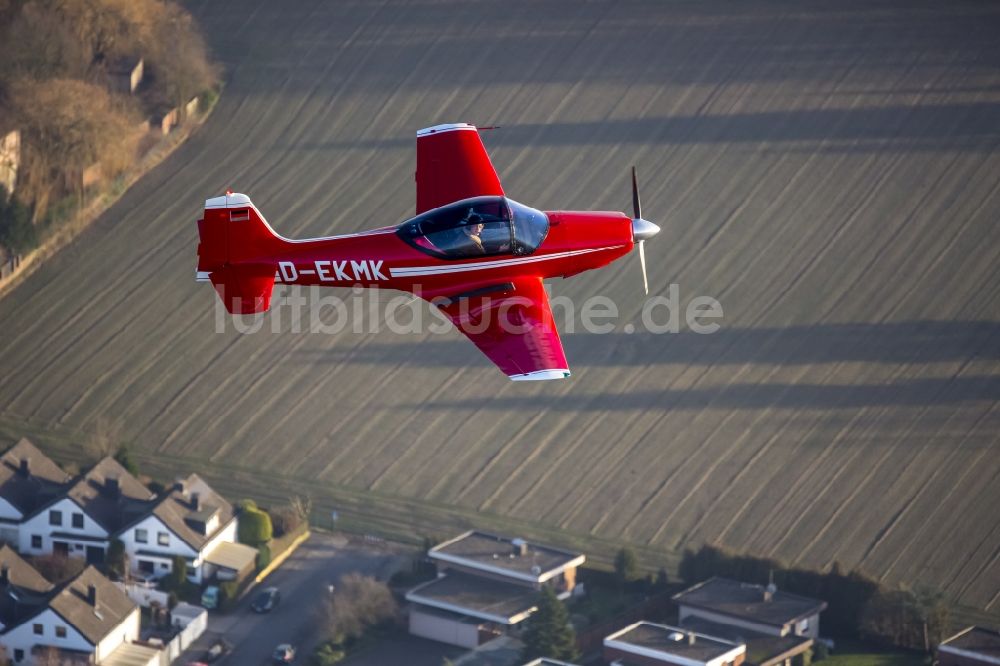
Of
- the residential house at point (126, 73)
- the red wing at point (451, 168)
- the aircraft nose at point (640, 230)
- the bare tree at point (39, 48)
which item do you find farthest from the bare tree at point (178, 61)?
the aircraft nose at point (640, 230)

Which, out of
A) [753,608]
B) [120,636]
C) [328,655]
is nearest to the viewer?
[328,655]

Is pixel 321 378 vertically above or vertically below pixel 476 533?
above

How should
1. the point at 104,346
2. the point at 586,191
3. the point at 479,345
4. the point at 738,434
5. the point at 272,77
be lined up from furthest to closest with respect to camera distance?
1. the point at 272,77
2. the point at 586,191
3. the point at 104,346
4. the point at 738,434
5. the point at 479,345

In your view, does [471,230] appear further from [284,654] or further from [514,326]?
[284,654]

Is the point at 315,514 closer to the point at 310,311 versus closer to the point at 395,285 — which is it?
the point at 310,311

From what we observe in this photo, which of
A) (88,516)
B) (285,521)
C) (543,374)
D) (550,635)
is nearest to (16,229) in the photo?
(88,516)

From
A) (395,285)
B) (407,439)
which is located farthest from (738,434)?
(395,285)

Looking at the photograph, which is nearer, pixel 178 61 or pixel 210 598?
pixel 210 598
